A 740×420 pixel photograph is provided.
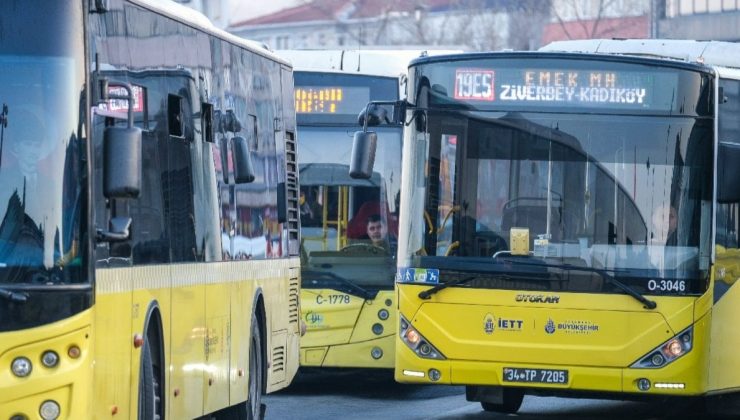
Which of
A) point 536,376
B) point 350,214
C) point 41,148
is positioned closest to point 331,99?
point 350,214

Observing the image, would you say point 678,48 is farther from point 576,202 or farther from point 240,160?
point 240,160

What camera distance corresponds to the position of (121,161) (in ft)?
27.6

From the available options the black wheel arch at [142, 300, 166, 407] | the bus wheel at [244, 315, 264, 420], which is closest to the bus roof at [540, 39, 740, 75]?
the bus wheel at [244, 315, 264, 420]

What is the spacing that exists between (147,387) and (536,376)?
4.60 metres

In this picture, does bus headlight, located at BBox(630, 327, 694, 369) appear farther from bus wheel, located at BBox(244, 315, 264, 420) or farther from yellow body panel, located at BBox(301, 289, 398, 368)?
yellow body panel, located at BBox(301, 289, 398, 368)

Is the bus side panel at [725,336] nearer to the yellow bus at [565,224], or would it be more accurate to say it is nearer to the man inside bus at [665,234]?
the yellow bus at [565,224]

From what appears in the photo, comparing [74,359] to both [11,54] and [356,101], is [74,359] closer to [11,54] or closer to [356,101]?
[11,54]

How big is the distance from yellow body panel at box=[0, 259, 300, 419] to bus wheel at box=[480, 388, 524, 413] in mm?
1819

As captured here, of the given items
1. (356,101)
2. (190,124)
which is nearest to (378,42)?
(356,101)

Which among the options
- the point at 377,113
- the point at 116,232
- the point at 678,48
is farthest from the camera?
the point at 678,48

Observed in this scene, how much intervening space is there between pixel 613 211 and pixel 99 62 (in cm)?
590

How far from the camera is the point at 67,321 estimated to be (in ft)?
27.7

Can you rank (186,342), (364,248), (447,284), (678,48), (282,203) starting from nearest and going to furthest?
1. (186,342)
2. (447,284)
3. (282,203)
4. (678,48)
5. (364,248)

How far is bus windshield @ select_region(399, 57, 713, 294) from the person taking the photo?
45.9 ft
